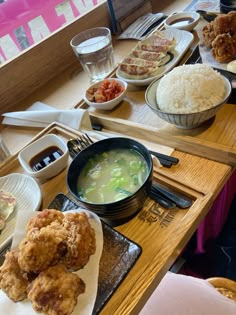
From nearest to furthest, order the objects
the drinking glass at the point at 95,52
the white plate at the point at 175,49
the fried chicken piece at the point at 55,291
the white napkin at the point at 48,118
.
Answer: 1. the fried chicken piece at the point at 55,291
2. the white napkin at the point at 48,118
3. the white plate at the point at 175,49
4. the drinking glass at the point at 95,52

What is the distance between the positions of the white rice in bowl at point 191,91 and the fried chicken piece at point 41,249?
1.94 feet

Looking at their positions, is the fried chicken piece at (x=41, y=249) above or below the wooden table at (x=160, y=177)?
above

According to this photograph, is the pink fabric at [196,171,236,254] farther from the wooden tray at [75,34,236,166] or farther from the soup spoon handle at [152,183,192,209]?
the soup spoon handle at [152,183,192,209]

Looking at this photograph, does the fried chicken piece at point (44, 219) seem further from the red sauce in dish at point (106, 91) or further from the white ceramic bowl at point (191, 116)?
the red sauce in dish at point (106, 91)

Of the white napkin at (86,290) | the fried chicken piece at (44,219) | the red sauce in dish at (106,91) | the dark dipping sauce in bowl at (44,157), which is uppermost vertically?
the fried chicken piece at (44,219)

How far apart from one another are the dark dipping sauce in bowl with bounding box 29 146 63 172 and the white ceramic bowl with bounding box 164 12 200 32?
1.01m

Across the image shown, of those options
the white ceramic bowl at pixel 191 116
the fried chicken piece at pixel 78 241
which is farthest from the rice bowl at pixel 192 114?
the fried chicken piece at pixel 78 241

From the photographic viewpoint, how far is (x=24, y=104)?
168cm

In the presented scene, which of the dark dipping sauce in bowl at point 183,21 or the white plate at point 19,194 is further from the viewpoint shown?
the dark dipping sauce in bowl at point 183,21

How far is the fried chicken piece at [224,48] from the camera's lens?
1277mm

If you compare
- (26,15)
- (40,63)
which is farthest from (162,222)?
(26,15)

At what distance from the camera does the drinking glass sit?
1583 millimetres

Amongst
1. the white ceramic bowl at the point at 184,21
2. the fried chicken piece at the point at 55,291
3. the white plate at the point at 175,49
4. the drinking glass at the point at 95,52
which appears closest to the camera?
the fried chicken piece at the point at 55,291

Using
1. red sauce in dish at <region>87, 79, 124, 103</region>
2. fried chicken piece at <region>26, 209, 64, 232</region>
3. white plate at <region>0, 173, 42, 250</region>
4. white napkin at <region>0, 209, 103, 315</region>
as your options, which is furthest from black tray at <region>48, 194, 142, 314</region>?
red sauce in dish at <region>87, 79, 124, 103</region>
